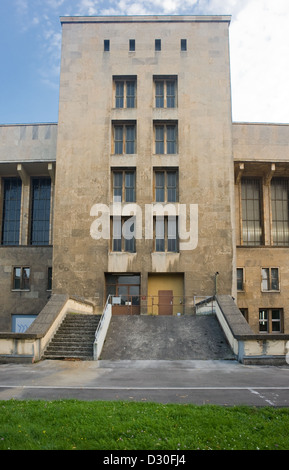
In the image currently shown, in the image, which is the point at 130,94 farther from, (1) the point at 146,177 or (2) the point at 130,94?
(1) the point at 146,177

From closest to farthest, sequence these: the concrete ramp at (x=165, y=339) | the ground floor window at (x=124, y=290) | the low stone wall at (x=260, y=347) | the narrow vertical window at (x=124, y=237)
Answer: the low stone wall at (x=260, y=347), the concrete ramp at (x=165, y=339), the narrow vertical window at (x=124, y=237), the ground floor window at (x=124, y=290)

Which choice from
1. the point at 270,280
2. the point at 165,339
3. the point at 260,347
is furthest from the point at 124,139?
the point at 260,347

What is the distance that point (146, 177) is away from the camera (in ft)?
99.3

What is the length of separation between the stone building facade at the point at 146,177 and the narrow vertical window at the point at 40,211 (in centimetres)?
48

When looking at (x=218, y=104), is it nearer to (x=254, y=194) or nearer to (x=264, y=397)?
(x=254, y=194)

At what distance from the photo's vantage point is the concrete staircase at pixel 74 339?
1769 centimetres

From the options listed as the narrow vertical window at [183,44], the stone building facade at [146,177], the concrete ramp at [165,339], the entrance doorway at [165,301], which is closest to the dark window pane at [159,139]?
the stone building facade at [146,177]

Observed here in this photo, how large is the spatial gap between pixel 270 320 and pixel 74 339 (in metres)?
18.2

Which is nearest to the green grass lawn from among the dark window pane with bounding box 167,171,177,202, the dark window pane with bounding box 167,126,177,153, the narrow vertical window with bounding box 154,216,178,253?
the narrow vertical window with bounding box 154,216,178,253

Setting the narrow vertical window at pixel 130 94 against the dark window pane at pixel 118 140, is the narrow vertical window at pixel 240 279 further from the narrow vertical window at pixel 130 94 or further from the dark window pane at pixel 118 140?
the narrow vertical window at pixel 130 94

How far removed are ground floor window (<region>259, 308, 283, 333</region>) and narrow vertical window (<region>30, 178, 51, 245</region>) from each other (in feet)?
60.2

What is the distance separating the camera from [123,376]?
13.5m
